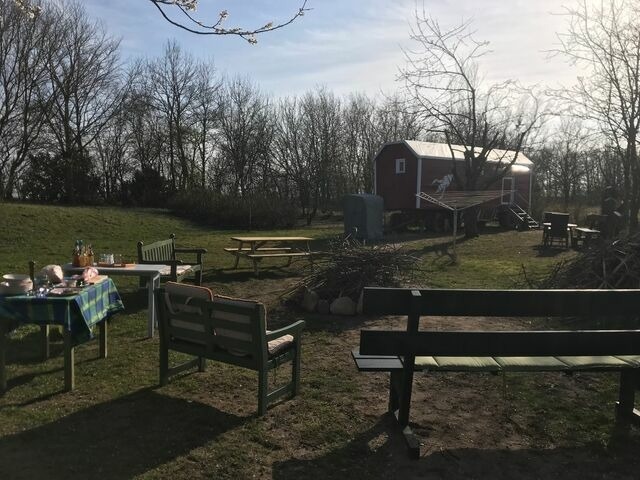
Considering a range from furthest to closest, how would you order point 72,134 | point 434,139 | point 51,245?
point 434,139
point 72,134
point 51,245

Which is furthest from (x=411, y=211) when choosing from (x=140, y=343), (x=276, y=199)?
(x=140, y=343)

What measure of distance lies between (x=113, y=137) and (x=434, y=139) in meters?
21.0

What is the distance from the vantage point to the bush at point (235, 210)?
83.2 feet

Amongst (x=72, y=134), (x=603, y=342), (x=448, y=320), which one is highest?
(x=72, y=134)

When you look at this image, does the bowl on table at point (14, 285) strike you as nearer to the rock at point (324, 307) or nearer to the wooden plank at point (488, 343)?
the wooden plank at point (488, 343)

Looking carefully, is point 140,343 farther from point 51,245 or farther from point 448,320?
point 51,245

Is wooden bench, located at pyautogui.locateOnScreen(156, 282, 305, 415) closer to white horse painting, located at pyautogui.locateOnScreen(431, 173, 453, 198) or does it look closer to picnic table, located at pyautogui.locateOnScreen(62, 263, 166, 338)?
picnic table, located at pyautogui.locateOnScreen(62, 263, 166, 338)

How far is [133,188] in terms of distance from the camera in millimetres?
32281

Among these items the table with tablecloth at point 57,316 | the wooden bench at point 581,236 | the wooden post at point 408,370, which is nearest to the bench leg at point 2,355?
the table with tablecloth at point 57,316

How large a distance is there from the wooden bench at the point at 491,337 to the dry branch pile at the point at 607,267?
4463mm

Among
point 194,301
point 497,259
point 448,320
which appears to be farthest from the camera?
point 497,259

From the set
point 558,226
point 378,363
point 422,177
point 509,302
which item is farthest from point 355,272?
point 422,177

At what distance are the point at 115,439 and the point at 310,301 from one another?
14.3 feet

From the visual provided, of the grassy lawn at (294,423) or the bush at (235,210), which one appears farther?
the bush at (235,210)
